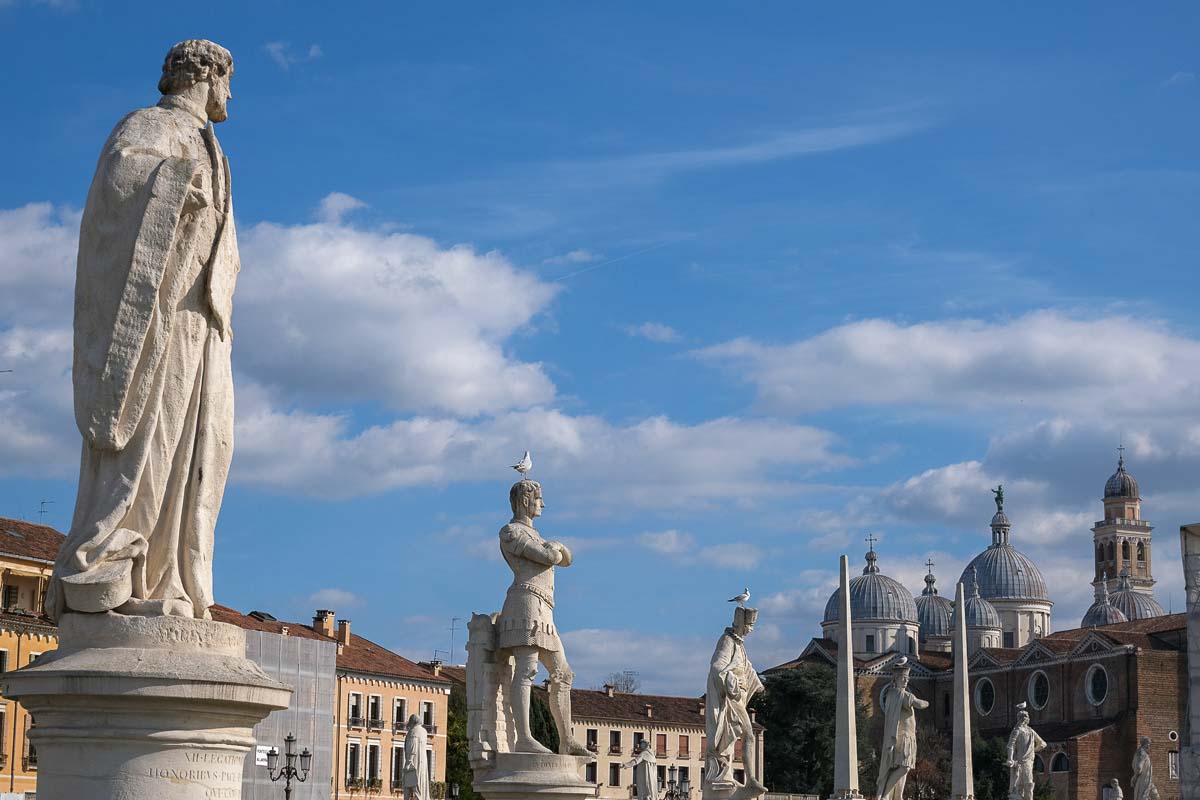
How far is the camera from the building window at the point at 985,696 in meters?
104

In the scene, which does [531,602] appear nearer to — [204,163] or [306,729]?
[204,163]

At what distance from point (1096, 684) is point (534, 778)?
88.1m

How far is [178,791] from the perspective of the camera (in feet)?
16.0

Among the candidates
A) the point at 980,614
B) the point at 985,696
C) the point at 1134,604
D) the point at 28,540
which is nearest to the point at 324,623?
the point at 28,540

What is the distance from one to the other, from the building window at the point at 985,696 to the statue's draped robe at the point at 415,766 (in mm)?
89459

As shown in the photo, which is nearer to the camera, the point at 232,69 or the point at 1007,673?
the point at 232,69

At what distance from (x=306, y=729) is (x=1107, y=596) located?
99.6m

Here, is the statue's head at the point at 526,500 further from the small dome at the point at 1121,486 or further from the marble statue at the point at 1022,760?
the small dome at the point at 1121,486

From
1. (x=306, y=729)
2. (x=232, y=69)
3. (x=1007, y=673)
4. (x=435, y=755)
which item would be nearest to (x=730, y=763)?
(x=232, y=69)

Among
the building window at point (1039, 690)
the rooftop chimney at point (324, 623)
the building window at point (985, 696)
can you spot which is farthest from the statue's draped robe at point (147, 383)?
the building window at point (985, 696)

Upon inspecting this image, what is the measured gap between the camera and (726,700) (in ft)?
50.1

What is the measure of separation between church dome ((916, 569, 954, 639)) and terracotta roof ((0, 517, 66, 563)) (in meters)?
90.8

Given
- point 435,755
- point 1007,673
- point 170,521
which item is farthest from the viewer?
point 1007,673

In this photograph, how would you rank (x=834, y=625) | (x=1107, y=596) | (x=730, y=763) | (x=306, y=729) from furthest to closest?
(x=1107, y=596) < (x=834, y=625) < (x=306, y=729) < (x=730, y=763)
